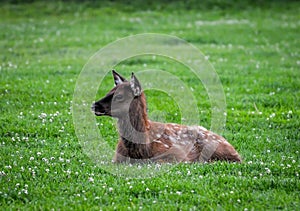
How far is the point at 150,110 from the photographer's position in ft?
41.6

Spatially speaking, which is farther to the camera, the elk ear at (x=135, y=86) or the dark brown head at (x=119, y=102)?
the dark brown head at (x=119, y=102)

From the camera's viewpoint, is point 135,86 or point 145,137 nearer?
point 135,86

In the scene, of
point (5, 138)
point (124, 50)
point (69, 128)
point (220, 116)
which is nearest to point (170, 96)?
point (220, 116)

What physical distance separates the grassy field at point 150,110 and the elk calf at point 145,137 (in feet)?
1.64

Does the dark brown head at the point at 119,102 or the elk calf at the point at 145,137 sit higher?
the dark brown head at the point at 119,102

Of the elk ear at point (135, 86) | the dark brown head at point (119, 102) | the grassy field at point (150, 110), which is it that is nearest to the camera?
the grassy field at point (150, 110)

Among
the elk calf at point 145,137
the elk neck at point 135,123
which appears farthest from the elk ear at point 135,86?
the elk neck at point 135,123

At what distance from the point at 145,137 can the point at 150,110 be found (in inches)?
143

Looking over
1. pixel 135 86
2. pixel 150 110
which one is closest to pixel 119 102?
pixel 135 86

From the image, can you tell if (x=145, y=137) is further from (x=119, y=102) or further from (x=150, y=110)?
(x=150, y=110)

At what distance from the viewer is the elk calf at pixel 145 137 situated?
8805 mm

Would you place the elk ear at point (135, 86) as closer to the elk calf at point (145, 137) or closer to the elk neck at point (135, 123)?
the elk calf at point (145, 137)

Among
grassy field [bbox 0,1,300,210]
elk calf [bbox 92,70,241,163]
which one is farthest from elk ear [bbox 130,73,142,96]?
grassy field [bbox 0,1,300,210]

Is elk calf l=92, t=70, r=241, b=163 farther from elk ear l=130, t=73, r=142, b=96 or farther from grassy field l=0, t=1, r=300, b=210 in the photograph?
grassy field l=0, t=1, r=300, b=210
